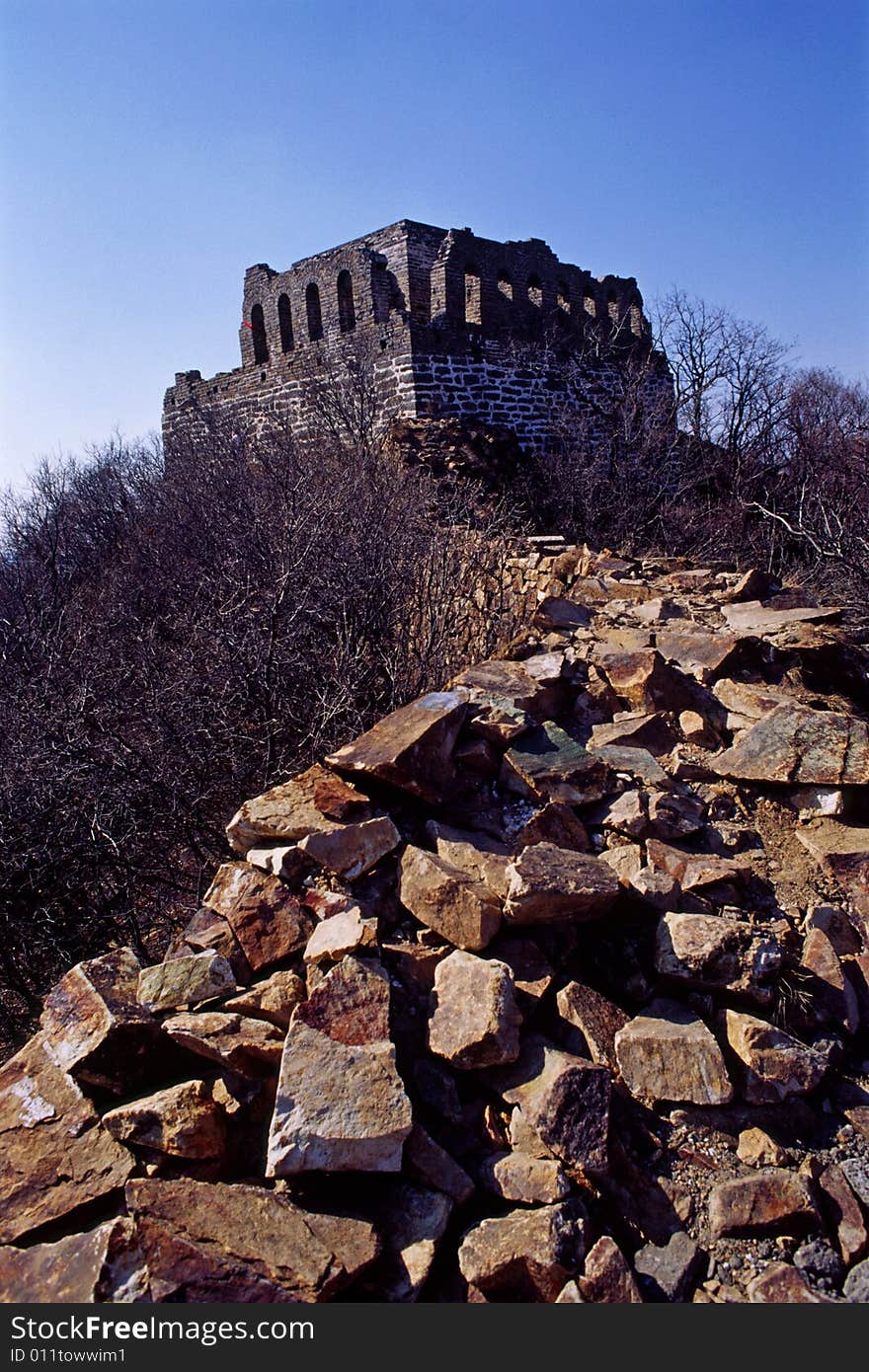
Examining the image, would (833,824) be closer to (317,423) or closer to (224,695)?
(224,695)

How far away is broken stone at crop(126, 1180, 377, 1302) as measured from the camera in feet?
6.60

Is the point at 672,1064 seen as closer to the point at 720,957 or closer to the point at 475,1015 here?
the point at 720,957

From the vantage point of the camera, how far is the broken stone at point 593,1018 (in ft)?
8.73

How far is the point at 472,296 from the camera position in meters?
12.6

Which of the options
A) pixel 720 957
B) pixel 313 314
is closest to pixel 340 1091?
pixel 720 957

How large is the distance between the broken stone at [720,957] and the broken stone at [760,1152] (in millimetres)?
426

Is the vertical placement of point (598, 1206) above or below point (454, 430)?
below

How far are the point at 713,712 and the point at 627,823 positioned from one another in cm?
128

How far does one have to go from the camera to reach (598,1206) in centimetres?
234

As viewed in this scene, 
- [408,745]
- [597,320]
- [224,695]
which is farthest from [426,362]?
[408,745]

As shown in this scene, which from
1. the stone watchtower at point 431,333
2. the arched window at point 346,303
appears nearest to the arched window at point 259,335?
the stone watchtower at point 431,333

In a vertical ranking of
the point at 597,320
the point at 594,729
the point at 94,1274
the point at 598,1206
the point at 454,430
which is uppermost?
the point at 597,320

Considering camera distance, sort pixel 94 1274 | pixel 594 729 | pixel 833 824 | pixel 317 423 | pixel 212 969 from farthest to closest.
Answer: pixel 317 423 → pixel 594 729 → pixel 833 824 → pixel 212 969 → pixel 94 1274

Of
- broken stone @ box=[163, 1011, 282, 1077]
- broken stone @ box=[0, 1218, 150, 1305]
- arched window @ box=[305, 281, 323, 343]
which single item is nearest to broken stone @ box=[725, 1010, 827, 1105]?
broken stone @ box=[163, 1011, 282, 1077]
